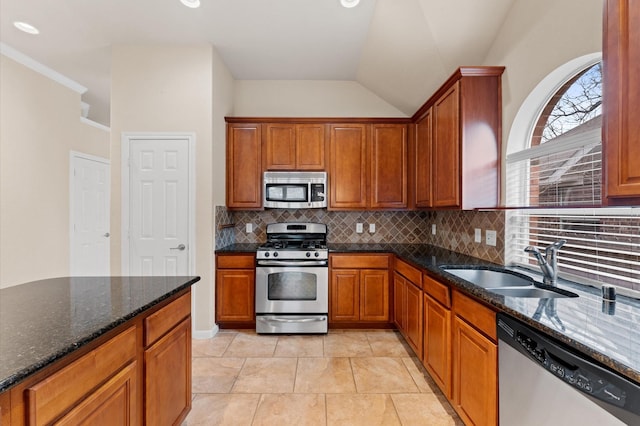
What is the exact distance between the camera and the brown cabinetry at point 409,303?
2586mm

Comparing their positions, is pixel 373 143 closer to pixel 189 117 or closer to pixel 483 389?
pixel 189 117

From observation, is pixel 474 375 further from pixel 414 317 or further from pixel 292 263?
pixel 292 263

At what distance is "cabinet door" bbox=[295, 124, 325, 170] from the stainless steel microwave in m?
0.15

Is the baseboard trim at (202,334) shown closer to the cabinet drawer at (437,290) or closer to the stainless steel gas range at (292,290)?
the stainless steel gas range at (292,290)

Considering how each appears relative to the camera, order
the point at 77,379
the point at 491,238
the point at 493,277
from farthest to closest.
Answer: the point at 491,238, the point at 493,277, the point at 77,379

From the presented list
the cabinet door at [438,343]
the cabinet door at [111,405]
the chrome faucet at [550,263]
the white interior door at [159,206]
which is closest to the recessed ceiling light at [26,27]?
the white interior door at [159,206]

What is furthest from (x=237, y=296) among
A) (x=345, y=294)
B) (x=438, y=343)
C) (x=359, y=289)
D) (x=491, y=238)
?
(x=491, y=238)

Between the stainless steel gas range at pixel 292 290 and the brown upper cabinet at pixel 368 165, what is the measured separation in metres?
0.79

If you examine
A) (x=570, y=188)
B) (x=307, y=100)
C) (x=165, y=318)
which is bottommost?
(x=165, y=318)

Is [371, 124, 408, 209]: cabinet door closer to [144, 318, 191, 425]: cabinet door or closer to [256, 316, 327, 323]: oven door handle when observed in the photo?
[256, 316, 327, 323]: oven door handle

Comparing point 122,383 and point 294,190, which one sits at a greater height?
point 294,190

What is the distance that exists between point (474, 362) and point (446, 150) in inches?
66.4

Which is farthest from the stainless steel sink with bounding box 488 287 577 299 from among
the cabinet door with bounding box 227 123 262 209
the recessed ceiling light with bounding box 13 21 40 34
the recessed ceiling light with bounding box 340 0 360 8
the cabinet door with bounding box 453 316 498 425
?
the recessed ceiling light with bounding box 13 21 40 34

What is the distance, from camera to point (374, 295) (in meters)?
3.43
